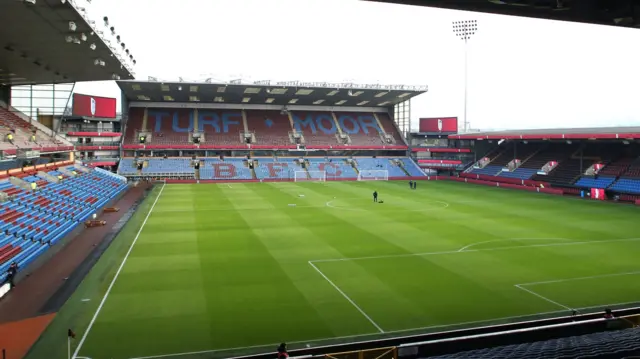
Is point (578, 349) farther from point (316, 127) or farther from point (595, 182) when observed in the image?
point (316, 127)

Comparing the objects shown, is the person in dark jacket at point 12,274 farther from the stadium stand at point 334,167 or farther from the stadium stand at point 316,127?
the stadium stand at point 316,127

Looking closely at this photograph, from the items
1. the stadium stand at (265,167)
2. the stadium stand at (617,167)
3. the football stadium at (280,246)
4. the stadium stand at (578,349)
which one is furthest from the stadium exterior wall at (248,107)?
the stadium stand at (578,349)

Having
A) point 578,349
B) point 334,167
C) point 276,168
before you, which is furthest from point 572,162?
point 578,349

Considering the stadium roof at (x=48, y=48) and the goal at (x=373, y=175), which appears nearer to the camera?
the stadium roof at (x=48, y=48)

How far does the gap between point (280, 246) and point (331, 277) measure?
207 inches

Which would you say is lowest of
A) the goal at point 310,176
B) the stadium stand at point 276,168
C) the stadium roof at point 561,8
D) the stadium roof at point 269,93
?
the goal at point 310,176

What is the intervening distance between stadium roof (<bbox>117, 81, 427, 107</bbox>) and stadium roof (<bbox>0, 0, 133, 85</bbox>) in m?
17.0

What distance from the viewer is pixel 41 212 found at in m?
23.9

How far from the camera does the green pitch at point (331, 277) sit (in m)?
12.0

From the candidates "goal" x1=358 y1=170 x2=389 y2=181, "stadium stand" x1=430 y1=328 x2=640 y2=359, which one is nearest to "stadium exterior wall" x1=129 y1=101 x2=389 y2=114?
"goal" x1=358 y1=170 x2=389 y2=181

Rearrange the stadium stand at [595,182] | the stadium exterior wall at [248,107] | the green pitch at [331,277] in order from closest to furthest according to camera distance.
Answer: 1. the green pitch at [331,277]
2. the stadium stand at [595,182]
3. the stadium exterior wall at [248,107]

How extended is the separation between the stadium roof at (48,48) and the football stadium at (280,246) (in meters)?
0.18

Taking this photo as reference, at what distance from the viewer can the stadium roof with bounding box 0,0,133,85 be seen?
1958 centimetres

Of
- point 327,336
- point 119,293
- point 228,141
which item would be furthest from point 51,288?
point 228,141
